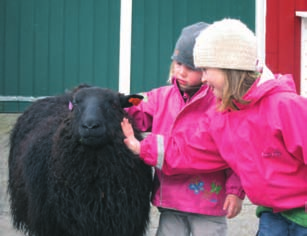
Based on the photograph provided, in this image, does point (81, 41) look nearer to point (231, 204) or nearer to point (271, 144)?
point (231, 204)

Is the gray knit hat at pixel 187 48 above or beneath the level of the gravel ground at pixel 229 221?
above

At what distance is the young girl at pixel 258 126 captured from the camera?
141 inches

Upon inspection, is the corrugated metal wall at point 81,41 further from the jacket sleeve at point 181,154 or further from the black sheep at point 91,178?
the jacket sleeve at point 181,154

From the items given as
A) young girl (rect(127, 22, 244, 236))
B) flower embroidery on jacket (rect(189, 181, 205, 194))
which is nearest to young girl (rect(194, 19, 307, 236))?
young girl (rect(127, 22, 244, 236))

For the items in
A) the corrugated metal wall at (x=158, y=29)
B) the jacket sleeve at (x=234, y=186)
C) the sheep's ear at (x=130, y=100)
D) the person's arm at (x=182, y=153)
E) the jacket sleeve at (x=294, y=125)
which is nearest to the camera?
the jacket sleeve at (x=294, y=125)

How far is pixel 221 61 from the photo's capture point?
373cm

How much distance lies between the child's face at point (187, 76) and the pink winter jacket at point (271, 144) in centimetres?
50

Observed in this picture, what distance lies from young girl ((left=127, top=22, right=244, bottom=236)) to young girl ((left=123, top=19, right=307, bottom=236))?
0.32 meters

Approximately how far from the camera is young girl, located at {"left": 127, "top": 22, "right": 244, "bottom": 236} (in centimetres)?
412

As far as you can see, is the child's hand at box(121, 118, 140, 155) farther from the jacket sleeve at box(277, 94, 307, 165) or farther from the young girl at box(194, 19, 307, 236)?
the jacket sleeve at box(277, 94, 307, 165)

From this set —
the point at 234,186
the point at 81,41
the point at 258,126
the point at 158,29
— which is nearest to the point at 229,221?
the point at 234,186

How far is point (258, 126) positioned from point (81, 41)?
19.8ft

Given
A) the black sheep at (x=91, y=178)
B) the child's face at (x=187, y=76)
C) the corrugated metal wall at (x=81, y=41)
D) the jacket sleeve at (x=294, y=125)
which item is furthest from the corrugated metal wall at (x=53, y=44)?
the jacket sleeve at (x=294, y=125)

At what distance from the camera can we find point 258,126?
3.68 m
